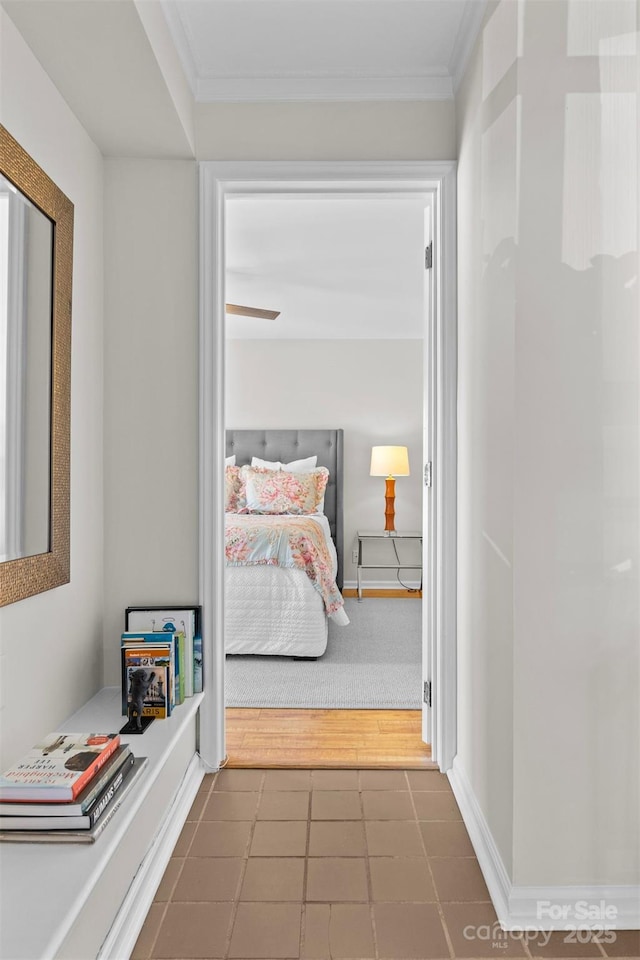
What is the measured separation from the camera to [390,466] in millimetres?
6066

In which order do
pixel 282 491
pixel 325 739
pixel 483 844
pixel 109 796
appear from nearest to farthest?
pixel 109 796, pixel 483 844, pixel 325 739, pixel 282 491

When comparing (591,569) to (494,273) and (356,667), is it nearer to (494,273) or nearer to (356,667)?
(494,273)

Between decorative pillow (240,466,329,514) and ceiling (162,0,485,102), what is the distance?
3655 mm

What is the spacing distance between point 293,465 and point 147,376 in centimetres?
379

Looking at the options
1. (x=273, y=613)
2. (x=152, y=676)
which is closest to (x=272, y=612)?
(x=273, y=613)

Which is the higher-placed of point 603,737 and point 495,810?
point 603,737

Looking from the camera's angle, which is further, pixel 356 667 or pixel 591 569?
pixel 356 667

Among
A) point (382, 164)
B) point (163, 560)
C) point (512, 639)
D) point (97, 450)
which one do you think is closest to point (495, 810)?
point (512, 639)

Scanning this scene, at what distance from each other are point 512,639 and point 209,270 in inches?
66.1

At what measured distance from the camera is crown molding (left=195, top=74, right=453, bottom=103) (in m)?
2.40

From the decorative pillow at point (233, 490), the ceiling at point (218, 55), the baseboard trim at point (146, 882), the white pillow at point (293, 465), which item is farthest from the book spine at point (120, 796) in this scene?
the white pillow at point (293, 465)

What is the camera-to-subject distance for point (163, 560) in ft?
8.06

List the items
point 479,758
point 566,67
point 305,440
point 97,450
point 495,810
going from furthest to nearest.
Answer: point 305,440 → point 97,450 → point 479,758 → point 495,810 → point 566,67

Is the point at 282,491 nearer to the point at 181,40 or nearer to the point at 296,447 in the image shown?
the point at 296,447
